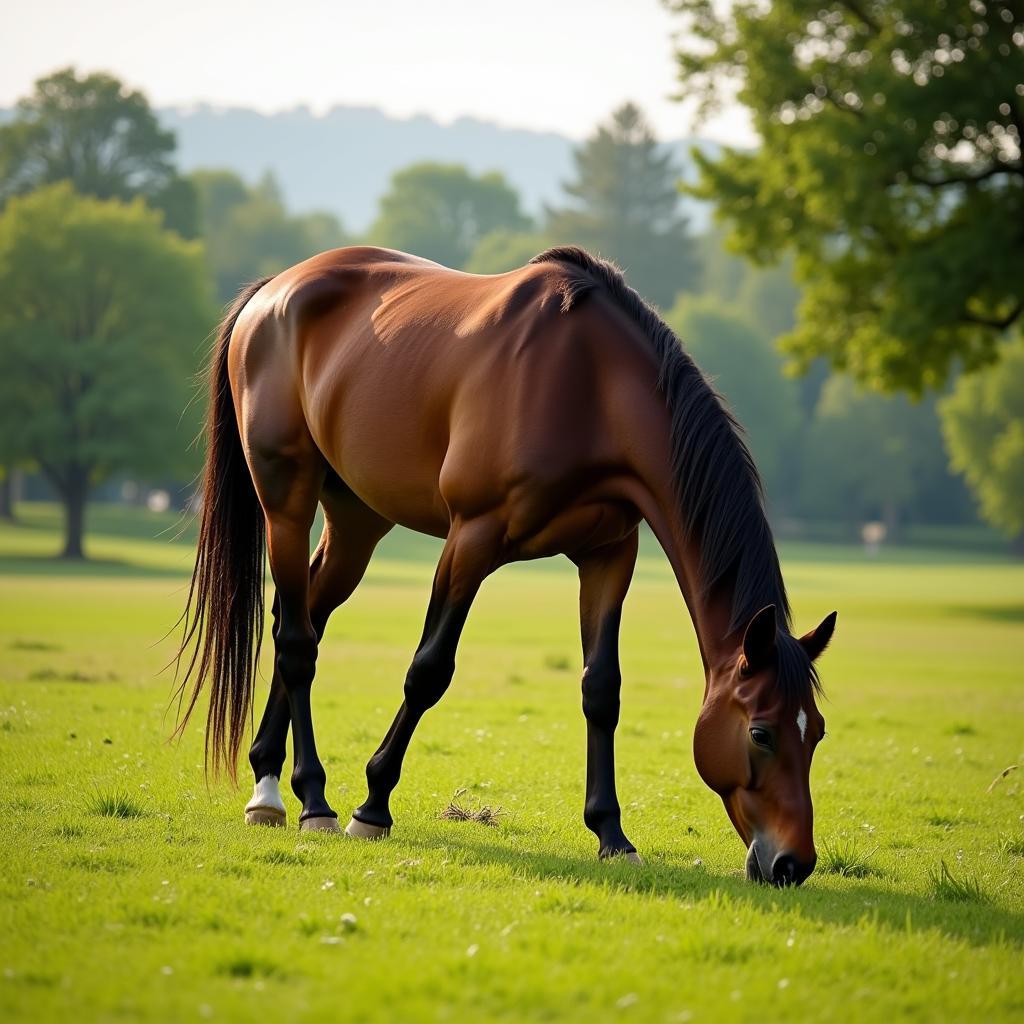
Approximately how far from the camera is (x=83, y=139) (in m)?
67.1

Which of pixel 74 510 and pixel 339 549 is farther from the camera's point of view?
pixel 74 510

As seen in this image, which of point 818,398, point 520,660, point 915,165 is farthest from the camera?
point 818,398

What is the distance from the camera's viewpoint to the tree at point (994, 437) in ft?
176

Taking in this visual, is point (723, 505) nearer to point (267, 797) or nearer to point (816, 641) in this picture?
point (816, 641)

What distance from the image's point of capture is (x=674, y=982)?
4.28 m

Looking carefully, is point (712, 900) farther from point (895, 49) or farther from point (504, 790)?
point (895, 49)

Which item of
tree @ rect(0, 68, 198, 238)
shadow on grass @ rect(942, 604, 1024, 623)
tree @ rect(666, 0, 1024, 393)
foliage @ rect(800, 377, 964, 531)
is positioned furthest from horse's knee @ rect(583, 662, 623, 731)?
foliage @ rect(800, 377, 964, 531)

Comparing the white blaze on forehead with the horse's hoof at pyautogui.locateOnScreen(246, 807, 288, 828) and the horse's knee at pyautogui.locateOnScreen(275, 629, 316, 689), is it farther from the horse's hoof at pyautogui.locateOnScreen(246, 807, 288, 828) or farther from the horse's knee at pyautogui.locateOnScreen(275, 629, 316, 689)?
the horse's knee at pyautogui.locateOnScreen(275, 629, 316, 689)

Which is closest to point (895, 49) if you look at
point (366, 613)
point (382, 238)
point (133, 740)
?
point (366, 613)

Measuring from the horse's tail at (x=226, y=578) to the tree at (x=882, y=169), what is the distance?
20.7 m

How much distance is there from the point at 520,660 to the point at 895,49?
16.2 m

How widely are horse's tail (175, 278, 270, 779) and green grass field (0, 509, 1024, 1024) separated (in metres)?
0.58

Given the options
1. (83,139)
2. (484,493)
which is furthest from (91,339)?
(484,493)

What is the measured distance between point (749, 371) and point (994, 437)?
3175 centimetres
